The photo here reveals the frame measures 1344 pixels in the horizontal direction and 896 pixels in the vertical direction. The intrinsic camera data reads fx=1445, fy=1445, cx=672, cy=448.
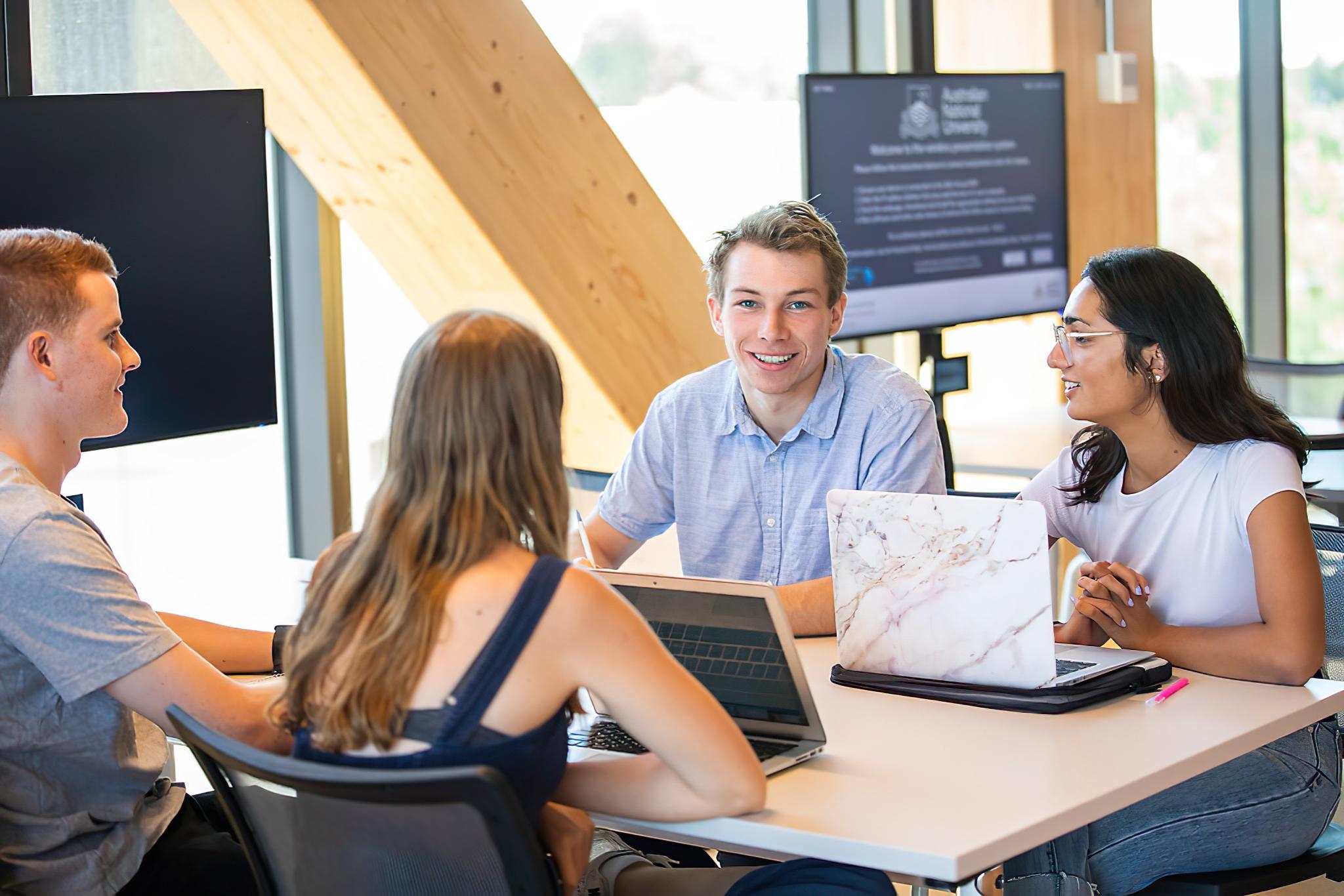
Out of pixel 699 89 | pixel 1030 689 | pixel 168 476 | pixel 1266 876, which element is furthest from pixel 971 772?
pixel 699 89

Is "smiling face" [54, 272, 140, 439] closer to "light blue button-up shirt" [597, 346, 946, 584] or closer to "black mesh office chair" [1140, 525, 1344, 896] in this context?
"light blue button-up shirt" [597, 346, 946, 584]

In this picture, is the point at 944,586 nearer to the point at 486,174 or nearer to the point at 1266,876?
the point at 1266,876

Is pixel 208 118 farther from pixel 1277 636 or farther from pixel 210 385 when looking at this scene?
pixel 1277 636

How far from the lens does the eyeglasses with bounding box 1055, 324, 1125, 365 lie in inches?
82.7

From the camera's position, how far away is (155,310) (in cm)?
240

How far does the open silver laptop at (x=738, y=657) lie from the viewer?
1.62 metres

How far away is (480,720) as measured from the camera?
4.41 feet

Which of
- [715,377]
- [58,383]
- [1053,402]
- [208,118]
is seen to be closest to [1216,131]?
[1053,402]

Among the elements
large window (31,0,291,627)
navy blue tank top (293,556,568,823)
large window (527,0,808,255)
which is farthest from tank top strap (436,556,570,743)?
large window (527,0,808,255)

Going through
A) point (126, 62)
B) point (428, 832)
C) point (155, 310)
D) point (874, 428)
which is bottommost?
point (428, 832)

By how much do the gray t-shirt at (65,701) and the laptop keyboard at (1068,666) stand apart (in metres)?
1.08

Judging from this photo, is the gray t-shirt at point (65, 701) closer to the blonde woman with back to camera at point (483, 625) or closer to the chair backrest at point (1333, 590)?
the blonde woman with back to camera at point (483, 625)

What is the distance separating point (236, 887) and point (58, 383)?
0.65 meters

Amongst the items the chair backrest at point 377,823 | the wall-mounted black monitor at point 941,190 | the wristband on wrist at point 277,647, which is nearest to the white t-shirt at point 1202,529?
the chair backrest at point 377,823
